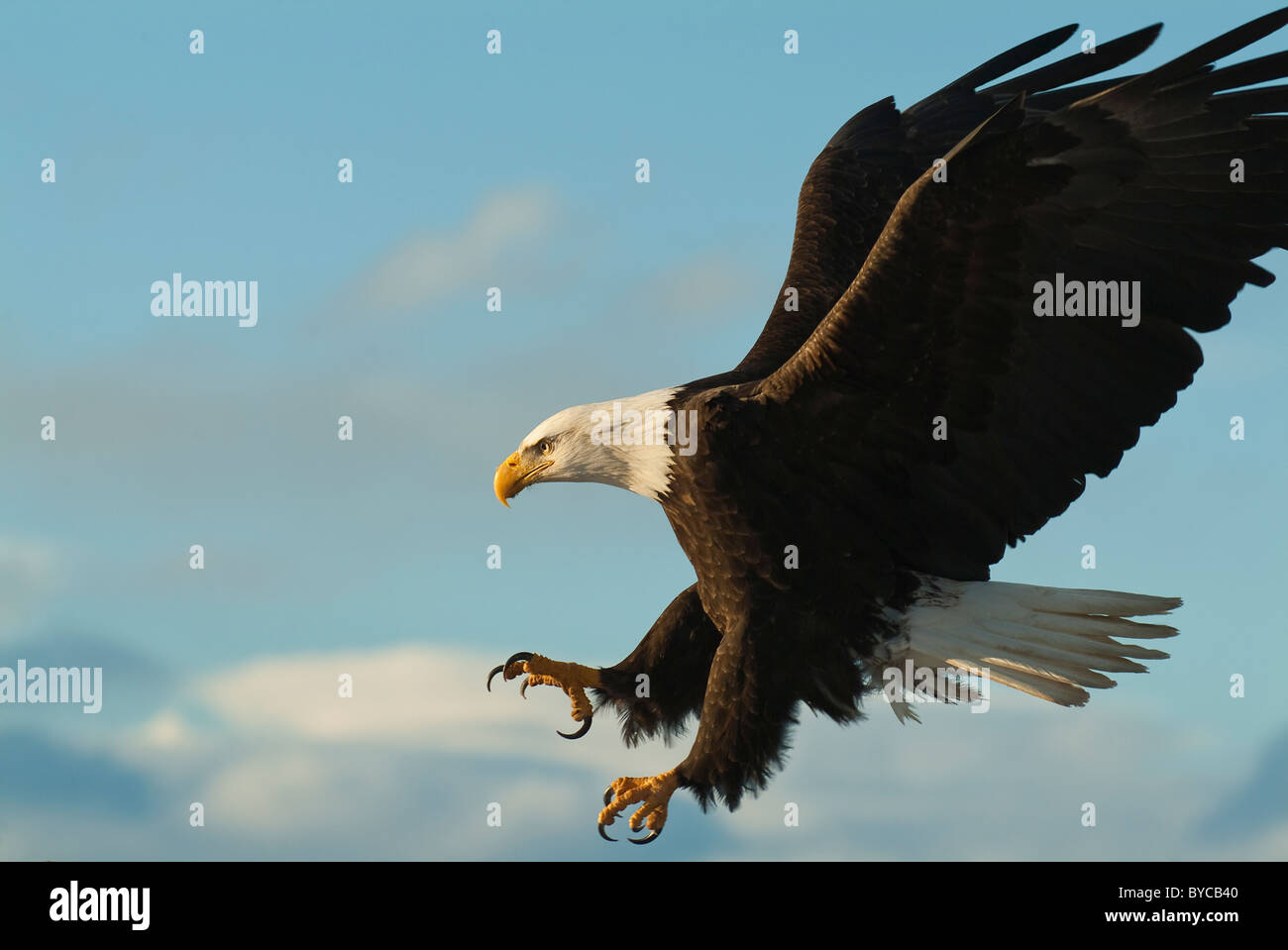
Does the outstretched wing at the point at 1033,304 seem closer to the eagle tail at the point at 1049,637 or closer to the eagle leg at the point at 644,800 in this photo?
the eagle tail at the point at 1049,637

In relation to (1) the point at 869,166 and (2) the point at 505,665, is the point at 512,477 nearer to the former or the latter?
(2) the point at 505,665

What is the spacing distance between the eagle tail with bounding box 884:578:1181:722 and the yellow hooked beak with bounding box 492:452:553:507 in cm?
172

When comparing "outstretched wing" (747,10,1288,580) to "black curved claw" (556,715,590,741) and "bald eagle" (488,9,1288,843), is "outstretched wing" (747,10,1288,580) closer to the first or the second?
"bald eagle" (488,9,1288,843)

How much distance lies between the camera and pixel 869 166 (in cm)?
706

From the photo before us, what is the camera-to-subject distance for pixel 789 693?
527 centimetres

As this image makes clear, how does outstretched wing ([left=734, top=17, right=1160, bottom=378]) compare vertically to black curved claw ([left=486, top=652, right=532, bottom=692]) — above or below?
above

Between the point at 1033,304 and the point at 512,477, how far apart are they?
7.44ft

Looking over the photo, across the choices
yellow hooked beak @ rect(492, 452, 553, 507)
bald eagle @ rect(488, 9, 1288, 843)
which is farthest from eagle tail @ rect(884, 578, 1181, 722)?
yellow hooked beak @ rect(492, 452, 553, 507)

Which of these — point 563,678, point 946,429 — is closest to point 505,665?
point 563,678

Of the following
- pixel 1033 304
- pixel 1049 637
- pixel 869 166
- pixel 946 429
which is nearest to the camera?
pixel 1033 304

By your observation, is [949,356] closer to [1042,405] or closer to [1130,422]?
[1042,405]

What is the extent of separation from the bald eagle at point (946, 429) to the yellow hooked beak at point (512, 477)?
1 cm

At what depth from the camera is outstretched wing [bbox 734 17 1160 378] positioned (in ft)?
21.5
